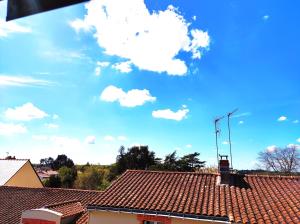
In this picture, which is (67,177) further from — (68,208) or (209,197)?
(209,197)

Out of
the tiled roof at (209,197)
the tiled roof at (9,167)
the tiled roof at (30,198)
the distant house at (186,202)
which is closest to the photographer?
the tiled roof at (209,197)

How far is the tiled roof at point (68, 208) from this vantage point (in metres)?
15.7

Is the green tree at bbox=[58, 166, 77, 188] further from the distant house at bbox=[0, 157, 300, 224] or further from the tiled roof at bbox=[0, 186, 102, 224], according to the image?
the distant house at bbox=[0, 157, 300, 224]

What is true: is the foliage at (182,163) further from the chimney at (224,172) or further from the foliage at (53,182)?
the chimney at (224,172)

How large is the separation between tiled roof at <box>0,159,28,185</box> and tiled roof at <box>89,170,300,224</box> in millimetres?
17320

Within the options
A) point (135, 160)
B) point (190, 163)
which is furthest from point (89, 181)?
point (190, 163)

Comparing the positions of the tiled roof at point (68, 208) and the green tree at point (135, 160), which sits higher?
the green tree at point (135, 160)

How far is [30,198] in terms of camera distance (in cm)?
2094

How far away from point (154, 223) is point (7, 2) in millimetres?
12200

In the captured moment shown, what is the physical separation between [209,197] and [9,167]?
24305 mm

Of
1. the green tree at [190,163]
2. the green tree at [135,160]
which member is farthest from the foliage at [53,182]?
the green tree at [190,163]

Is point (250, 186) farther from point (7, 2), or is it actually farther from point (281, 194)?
point (7, 2)

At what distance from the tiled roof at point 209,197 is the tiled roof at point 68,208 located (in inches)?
119

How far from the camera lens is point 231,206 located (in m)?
11.8
